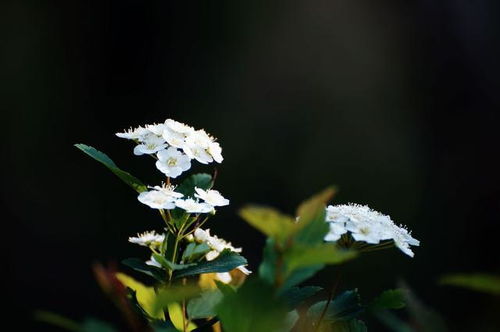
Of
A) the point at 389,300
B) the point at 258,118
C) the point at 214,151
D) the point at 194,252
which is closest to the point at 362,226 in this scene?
the point at 389,300

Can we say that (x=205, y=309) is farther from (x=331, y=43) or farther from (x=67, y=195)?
(x=331, y=43)

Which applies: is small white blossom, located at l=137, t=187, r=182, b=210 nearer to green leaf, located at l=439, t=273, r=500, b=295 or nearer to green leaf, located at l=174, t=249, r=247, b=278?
green leaf, located at l=174, t=249, r=247, b=278

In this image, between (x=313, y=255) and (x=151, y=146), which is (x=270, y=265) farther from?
(x=151, y=146)

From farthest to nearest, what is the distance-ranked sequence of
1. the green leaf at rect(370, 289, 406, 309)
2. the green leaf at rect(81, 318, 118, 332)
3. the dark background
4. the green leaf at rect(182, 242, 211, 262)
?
1. the dark background
2. the green leaf at rect(182, 242, 211, 262)
3. the green leaf at rect(370, 289, 406, 309)
4. the green leaf at rect(81, 318, 118, 332)

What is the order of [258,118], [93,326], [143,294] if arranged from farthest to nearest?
[258,118] < [143,294] < [93,326]

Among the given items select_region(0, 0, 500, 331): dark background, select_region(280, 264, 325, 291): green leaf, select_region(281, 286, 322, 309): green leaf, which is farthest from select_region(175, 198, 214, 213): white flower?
select_region(0, 0, 500, 331): dark background

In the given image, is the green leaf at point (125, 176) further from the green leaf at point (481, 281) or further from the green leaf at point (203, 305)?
the green leaf at point (481, 281)

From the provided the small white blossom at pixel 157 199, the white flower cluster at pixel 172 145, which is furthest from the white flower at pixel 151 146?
the small white blossom at pixel 157 199

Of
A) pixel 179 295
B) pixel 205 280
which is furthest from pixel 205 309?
pixel 179 295

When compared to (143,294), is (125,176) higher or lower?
higher
